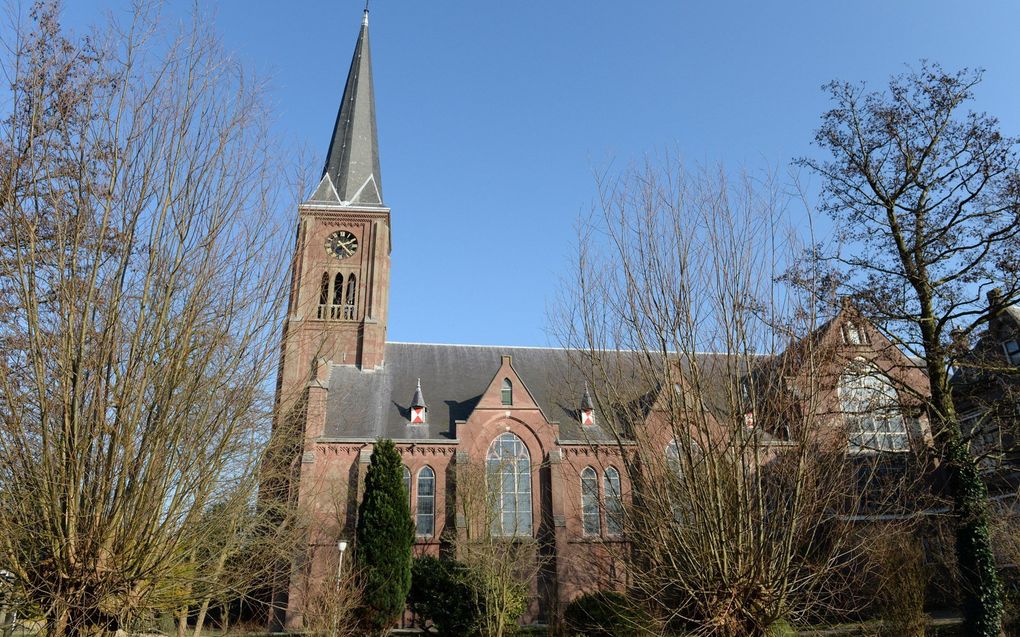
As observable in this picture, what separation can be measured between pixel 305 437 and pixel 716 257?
21.9 meters

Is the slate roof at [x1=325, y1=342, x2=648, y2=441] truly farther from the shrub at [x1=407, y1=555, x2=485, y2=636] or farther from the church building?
the shrub at [x1=407, y1=555, x2=485, y2=636]

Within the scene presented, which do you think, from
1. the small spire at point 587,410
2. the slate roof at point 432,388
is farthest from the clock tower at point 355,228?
the small spire at point 587,410

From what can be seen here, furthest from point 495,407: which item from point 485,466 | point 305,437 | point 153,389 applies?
point 153,389

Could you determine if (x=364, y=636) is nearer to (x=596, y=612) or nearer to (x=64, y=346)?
(x=596, y=612)

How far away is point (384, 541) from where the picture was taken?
21.3 metres

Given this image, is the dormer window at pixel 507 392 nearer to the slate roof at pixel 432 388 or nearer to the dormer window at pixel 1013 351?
the slate roof at pixel 432 388

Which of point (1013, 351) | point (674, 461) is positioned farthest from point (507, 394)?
point (674, 461)

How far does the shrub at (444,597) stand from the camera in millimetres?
20469

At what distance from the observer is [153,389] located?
249 inches

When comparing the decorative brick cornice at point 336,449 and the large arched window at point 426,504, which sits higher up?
the decorative brick cornice at point 336,449

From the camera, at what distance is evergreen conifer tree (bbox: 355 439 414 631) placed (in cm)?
2031

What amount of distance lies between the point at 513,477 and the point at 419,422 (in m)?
4.47

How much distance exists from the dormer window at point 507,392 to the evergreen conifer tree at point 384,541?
19.5 feet

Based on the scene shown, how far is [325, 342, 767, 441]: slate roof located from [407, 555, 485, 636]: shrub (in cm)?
604
